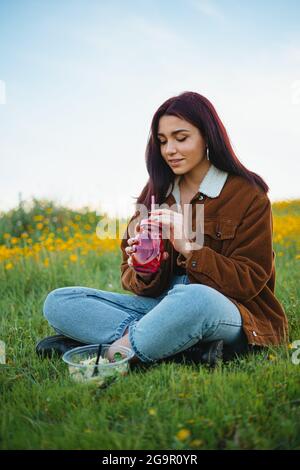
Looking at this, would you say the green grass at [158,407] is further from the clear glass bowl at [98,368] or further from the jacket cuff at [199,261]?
the jacket cuff at [199,261]

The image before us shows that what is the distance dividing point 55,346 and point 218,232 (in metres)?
1.02

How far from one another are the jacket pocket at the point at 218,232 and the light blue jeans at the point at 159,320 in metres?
0.23

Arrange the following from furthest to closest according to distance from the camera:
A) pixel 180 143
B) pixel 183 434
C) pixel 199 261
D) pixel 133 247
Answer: pixel 180 143 < pixel 133 247 < pixel 199 261 < pixel 183 434

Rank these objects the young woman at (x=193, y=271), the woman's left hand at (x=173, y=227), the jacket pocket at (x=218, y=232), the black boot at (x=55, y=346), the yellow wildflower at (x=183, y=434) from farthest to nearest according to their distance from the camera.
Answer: the black boot at (x=55, y=346), the jacket pocket at (x=218, y=232), the woman's left hand at (x=173, y=227), the young woman at (x=193, y=271), the yellow wildflower at (x=183, y=434)

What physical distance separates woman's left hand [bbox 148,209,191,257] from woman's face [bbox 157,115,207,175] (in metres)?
0.36

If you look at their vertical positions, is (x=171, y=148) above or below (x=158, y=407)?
above

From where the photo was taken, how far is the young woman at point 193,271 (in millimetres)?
2188

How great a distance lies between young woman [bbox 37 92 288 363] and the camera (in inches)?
86.1

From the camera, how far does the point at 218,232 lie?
2465 mm

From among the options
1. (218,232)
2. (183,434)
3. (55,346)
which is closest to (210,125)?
(218,232)

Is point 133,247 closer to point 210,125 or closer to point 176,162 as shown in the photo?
point 176,162

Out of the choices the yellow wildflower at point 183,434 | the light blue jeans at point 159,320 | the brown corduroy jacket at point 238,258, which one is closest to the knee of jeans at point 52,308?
the light blue jeans at point 159,320

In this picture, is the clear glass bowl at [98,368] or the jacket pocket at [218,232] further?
the jacket pocket at [218,232]
